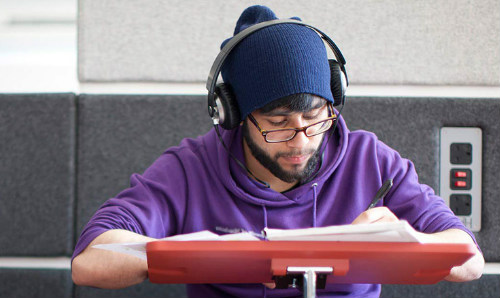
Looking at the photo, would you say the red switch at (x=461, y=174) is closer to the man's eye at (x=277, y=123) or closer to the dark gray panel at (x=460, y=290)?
the dark gray panel at (x=460, y=290)

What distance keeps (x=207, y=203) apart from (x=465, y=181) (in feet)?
2.09

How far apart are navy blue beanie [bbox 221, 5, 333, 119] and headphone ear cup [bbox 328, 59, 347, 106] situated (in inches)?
1.3

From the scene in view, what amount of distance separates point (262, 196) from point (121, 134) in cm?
42

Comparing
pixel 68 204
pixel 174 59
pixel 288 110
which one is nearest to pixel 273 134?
pixel 288 110

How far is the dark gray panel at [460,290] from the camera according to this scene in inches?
48.8

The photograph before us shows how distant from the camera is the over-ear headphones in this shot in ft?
2.90

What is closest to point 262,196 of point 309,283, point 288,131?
point 288,131

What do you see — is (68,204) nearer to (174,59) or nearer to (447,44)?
(174,59)

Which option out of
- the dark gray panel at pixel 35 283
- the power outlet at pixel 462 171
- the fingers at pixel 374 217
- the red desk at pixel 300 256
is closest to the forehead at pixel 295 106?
the fingers at pixel 374 217

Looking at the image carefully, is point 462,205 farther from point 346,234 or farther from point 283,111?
point 346,234

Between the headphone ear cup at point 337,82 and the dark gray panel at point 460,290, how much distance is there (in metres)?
0.52

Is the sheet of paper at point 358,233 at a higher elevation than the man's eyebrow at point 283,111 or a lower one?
lower

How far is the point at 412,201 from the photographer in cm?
98

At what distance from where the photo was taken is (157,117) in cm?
123
